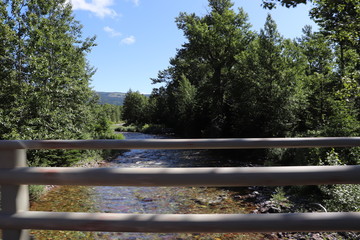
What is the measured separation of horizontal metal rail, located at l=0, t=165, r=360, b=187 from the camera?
1555 mm

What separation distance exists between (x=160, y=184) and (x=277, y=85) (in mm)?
21024

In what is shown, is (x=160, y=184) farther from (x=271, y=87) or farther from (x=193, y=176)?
(x=271, y=87)

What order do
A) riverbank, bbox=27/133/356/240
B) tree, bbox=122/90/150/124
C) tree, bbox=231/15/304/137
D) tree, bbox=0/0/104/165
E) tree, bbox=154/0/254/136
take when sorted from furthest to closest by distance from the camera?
tree, bbox=122/90/150/124 < tree, bbox=154/0/254/136 < tree, bbox=231/15/304/137 < tree, bbox=0/0/104/165 < riverbank, bbox=27/133/356/240

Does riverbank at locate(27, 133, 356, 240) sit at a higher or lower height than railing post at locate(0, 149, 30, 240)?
lower

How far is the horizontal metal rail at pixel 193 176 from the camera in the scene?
155 cm

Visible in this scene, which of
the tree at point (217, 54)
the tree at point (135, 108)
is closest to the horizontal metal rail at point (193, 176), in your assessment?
the tree at point (217, 54)

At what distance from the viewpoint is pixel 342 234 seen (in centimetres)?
566

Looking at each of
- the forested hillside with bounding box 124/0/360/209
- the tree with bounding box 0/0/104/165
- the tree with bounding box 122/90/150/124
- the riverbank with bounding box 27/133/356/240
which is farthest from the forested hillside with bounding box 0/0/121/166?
the tree with bounding box 122/90/150/124

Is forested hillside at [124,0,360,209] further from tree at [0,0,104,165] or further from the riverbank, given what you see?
tree at [0,0,104,165]

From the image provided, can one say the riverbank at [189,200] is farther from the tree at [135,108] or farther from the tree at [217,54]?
the tree at [135,108]

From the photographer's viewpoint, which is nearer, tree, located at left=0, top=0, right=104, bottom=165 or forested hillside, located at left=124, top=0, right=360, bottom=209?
forested hillside, located at left=124, top=0, right=360, bottom=209

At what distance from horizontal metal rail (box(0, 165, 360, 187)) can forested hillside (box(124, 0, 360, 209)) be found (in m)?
4.80

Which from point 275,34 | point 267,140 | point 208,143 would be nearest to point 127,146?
point 208,143

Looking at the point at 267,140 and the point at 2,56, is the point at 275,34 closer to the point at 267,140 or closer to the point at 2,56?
the point at 2,56
